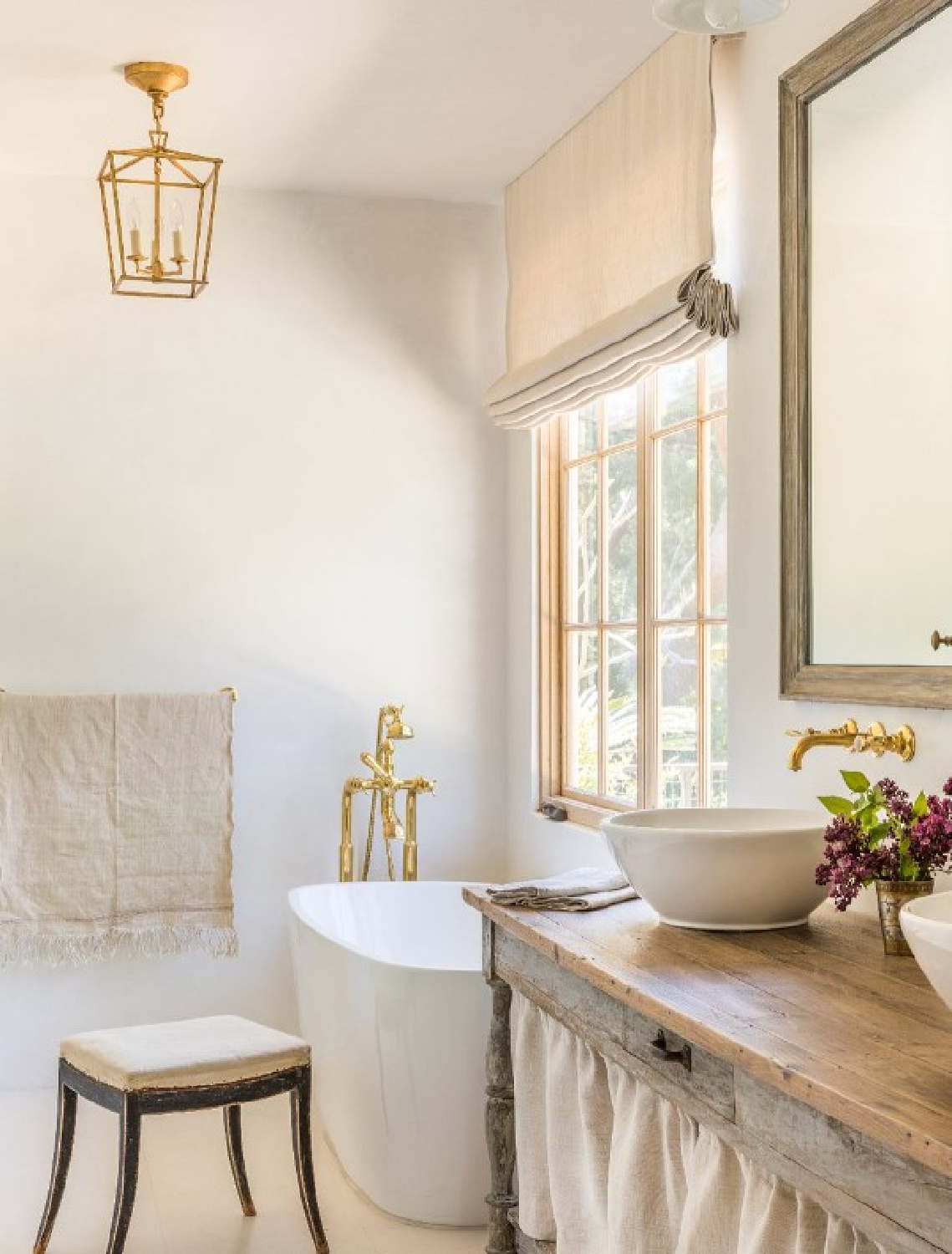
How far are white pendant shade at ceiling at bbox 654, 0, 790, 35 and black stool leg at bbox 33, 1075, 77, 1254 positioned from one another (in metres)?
2.15

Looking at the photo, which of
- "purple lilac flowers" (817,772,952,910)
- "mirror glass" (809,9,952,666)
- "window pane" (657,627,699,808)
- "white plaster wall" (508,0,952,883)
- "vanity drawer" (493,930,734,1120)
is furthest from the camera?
"window pane" (657,627,699,808)

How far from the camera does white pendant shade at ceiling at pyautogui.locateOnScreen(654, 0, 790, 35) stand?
1.84m

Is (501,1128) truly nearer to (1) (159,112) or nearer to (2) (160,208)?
(1) (159,112)

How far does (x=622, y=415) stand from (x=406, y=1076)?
159cm

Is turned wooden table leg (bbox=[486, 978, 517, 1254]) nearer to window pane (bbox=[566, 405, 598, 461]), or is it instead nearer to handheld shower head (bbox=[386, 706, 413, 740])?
handheld shower head (bbox=[386, 706, 413, 740])

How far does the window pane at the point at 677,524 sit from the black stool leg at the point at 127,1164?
146 cm

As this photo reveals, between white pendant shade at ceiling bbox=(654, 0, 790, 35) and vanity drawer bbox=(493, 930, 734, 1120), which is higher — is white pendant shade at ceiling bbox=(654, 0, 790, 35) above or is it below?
above

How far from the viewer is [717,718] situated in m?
3.01

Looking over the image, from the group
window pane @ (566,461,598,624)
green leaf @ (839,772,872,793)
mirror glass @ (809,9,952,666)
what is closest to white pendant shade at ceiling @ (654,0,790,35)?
mirror glass @ (809,9,952,666)

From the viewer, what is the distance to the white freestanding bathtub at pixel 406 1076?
2.85 meters

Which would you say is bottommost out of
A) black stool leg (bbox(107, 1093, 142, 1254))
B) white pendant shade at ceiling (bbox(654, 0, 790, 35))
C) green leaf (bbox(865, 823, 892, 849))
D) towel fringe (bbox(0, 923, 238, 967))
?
black stool leg (bbox(107, 1093, 142, 1254))

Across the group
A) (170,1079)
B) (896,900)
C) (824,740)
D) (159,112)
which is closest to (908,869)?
(896,900)

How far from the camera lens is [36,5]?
2770 mm

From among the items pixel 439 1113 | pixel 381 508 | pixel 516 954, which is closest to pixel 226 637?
pixel 381 508
